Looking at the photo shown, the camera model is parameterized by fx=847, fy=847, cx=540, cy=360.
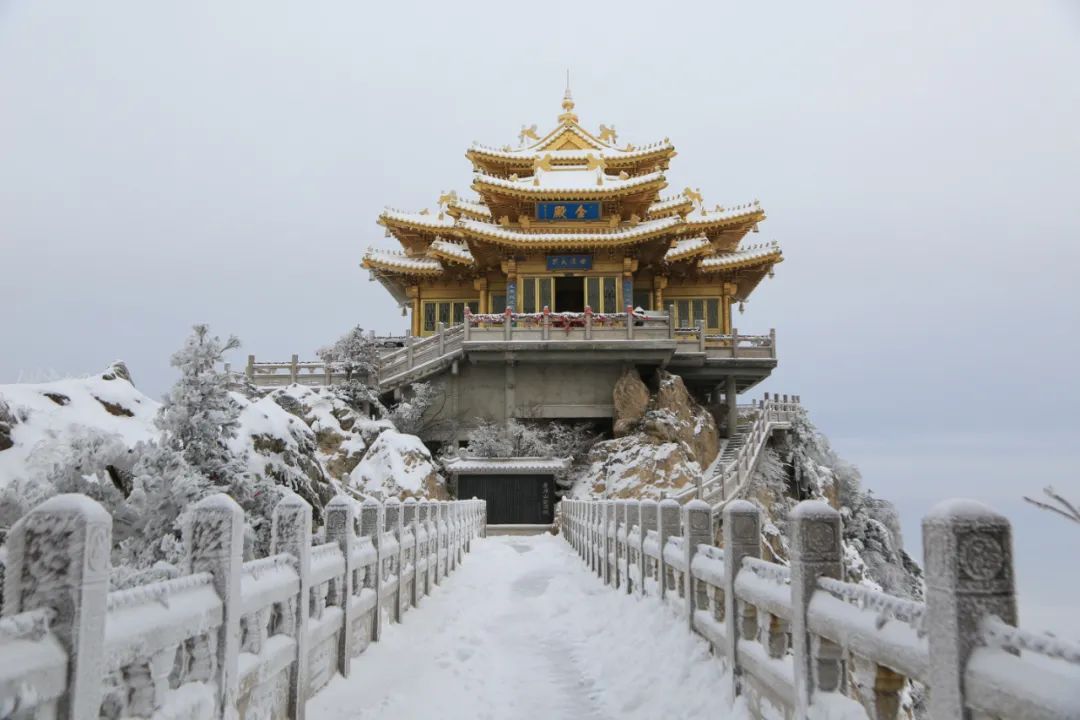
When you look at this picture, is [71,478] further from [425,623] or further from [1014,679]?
[1014,679]

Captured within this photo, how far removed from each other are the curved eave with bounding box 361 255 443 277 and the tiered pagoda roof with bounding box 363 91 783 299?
0.04 m

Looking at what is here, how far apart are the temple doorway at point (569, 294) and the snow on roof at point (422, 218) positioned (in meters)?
5.40

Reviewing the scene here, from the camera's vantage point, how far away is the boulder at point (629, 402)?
99.1 feet

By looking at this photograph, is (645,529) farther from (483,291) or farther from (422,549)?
(483,291)

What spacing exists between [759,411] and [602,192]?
1094 centimetres

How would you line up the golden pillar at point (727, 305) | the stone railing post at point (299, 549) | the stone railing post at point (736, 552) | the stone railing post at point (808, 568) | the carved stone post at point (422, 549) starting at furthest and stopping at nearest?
the golden pillar at point (727, 305) < the carved stone post at point (422, 549) < the stone railing post at point (736, 552) < the stone railing post at point (299, 549) < the stone railing post at point (808, 568)

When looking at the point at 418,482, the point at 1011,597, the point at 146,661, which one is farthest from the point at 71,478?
the point at 418,482

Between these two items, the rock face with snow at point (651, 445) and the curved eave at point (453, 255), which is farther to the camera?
the curved eave at point (453, 255)

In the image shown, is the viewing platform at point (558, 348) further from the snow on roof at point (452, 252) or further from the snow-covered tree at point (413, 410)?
the snow on roof at point (452, 252)

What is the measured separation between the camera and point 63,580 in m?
2.71

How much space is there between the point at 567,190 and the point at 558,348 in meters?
6.99

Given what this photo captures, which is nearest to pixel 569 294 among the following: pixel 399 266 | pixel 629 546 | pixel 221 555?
pixel 399 266

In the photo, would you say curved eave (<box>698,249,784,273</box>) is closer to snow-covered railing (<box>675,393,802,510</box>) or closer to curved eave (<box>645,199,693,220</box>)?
curved eave (<box>645,199,693,220</box>)

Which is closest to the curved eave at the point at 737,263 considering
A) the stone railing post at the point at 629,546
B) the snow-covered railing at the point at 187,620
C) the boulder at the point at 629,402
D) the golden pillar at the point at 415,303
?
the boulder at the point at 629,402
